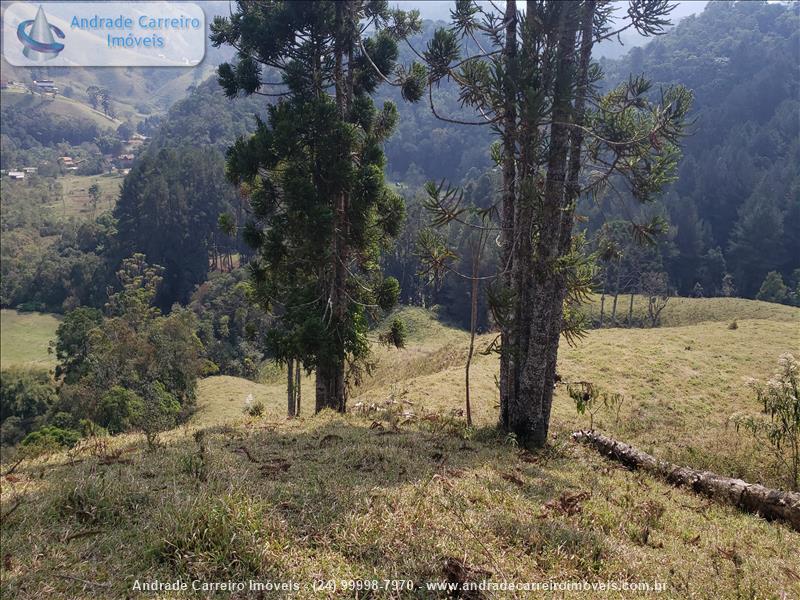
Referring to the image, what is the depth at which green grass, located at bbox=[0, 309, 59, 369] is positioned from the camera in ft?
202

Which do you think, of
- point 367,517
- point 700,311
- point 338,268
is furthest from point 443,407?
point 700,311

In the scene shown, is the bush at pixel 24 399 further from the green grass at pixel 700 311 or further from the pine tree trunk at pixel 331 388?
the green grass at pixel 700 311

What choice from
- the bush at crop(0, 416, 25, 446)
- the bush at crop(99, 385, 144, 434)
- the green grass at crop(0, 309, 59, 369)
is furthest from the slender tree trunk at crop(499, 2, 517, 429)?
the green grass at crop(0, 309, 59, 369)

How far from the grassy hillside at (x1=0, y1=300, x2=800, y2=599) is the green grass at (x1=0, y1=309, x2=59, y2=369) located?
6200cm

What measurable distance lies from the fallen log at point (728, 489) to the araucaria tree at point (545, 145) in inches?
62.2

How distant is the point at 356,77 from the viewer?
12906mm

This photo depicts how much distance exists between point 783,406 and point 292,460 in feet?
25.3

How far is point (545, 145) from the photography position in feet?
27.5

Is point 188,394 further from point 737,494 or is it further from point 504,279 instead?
point 737,494

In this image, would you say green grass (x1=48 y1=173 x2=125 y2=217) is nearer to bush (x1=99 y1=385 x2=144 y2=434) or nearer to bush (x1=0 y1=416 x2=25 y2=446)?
bush (x1=0 y1=416 x2=25 y2=446)

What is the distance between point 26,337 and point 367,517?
8078cm

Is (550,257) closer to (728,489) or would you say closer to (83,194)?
(728,489)

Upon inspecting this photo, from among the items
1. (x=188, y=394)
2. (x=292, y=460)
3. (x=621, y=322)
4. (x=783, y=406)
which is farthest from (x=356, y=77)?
(x=621, y=322)

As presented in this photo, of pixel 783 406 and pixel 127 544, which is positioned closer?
pixel 127 544
